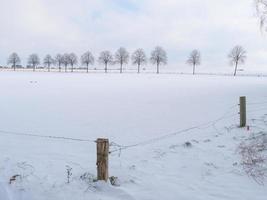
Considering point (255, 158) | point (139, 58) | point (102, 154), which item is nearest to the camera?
point (102, 154)

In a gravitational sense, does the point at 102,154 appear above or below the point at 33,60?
below

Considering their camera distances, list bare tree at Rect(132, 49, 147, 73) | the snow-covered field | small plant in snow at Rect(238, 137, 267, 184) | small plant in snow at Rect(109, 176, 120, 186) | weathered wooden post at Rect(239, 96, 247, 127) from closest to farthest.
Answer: the snow-covered field → small plant in snow at Rect(109, 176, 120, 186) → small plant in snow at Rect(238, 137, 267, 184) → weathered wooden post at Rect(239, 96, 247, 127) → bare tree at Rect(132, 49, 147, 73)

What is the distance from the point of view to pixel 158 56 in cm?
10269

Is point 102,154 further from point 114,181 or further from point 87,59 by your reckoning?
point 87,59

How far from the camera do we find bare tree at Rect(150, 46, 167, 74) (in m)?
103

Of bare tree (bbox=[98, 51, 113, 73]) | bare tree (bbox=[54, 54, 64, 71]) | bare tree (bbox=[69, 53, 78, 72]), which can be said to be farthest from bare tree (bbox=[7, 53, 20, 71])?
bare tree (bbox=[98, 51, 113, 73])

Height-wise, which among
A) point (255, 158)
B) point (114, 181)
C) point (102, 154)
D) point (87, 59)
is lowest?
point (114, 181)

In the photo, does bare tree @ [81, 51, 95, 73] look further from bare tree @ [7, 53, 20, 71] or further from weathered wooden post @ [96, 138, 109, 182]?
weathered wooden post @ [96, 138, 109, 182]

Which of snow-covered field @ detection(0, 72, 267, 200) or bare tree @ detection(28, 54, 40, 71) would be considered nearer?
snow-covered field @ detection(0, 72, 267, 200)

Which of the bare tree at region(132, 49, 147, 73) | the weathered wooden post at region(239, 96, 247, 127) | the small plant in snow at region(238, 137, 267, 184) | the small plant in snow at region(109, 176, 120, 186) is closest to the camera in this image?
the small plant in snow at region(109, 176, 120, 186)

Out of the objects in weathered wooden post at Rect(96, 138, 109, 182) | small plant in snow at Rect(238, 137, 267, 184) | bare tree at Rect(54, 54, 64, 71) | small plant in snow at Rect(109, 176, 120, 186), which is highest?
bare tree at Rect(54, 54, 64, 71)

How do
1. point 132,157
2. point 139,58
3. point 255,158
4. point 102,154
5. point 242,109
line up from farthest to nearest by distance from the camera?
point 139,58
point 242,109
point 132,157
point 255,158
point 102,154

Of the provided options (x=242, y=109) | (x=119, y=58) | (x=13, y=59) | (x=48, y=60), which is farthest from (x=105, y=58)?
(x=242, y=109)

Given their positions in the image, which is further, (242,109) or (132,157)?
(242,109)
